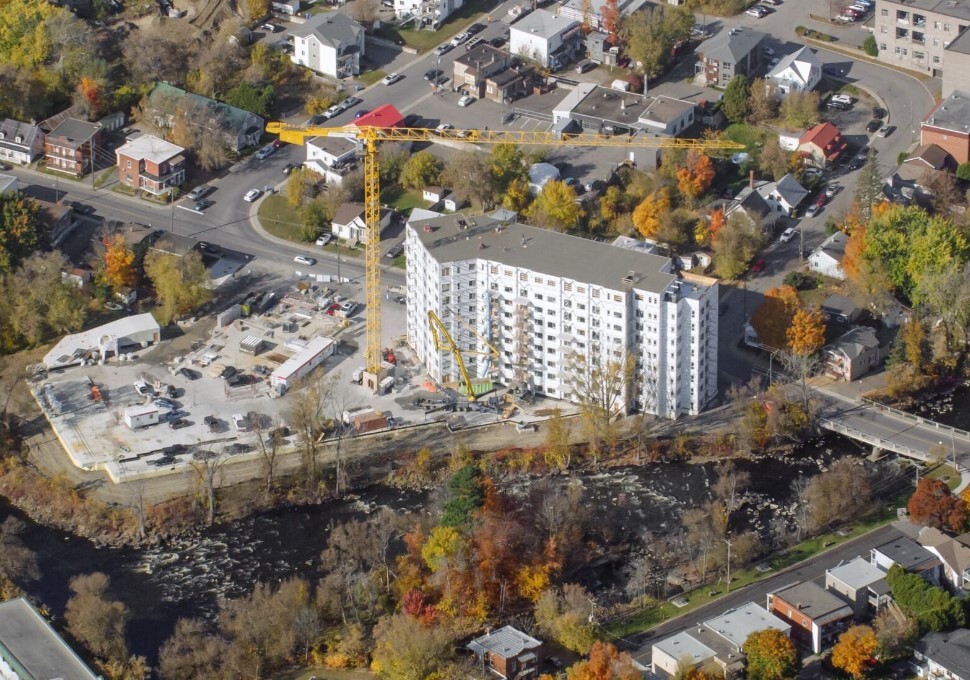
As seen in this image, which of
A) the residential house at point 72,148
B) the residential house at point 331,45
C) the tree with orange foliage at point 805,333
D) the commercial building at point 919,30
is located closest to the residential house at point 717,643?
the tree with orange foliage at point 805,333

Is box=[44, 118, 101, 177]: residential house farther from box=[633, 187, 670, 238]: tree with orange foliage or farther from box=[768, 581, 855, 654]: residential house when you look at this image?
box=[768, 581, 855, 654]: residential house

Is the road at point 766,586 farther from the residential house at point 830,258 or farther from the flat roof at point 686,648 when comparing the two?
the residential house at point 830,258

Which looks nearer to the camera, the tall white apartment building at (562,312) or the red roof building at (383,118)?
the tall white apartment building at (562,312)

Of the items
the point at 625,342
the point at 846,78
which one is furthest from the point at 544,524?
the point at 846,78

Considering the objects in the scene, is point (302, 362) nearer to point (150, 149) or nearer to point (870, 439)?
point (150, 149)

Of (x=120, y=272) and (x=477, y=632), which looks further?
(x=120, y=272)

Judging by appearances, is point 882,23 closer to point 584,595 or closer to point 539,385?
point 539,385
